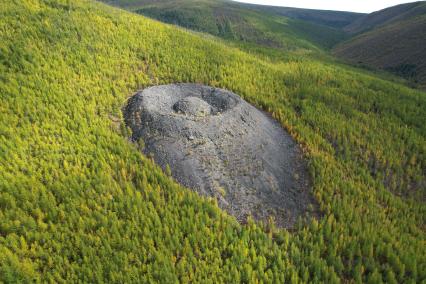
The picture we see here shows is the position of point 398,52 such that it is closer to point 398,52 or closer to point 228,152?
point 398,52

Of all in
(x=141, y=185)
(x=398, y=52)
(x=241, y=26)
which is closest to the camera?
(x=141, y=185)

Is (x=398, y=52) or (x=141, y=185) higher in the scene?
(x=398, y=52)

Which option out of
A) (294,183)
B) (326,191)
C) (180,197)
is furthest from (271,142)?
(180,197)

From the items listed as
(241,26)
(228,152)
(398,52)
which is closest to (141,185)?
(228,152)

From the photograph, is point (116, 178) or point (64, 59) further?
point (64, 59)

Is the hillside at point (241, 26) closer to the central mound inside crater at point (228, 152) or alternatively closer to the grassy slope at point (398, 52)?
the grassy slope at point (398, 52)

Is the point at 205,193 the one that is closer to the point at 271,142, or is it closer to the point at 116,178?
the point at 116,178

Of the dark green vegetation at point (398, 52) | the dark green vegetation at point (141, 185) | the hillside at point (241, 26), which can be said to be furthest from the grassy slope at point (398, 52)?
the dark green vegetation at point (141, 185)
